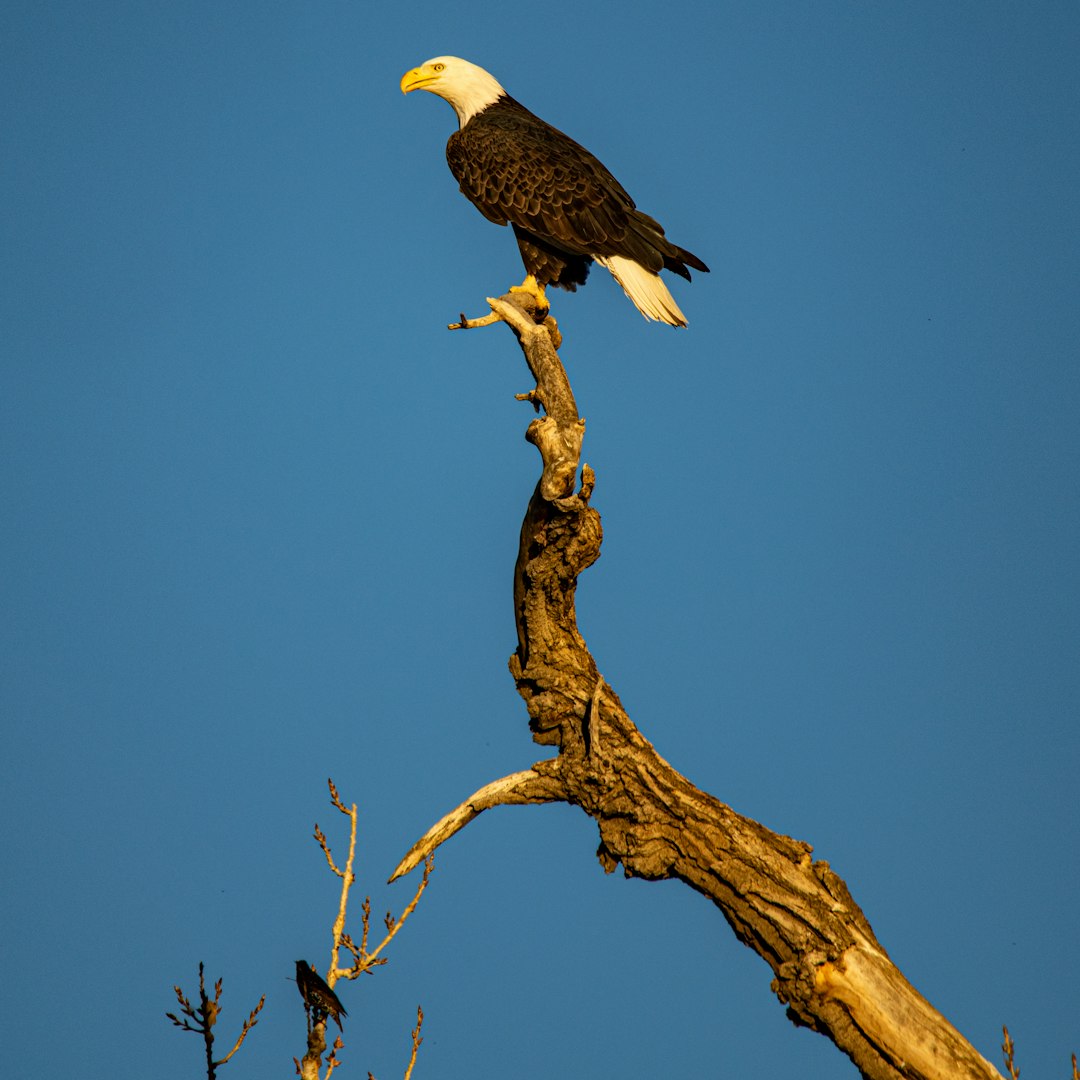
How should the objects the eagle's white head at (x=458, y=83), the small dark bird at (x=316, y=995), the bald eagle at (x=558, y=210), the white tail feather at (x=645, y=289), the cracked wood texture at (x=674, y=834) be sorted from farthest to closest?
the eagle's white head at (x=458, y=83), the bald eagle at (x=558, y=210), the white tail feather at (x=645, y=289), the cracked wood texture at (x=674, y=834), the small dark bird at (x=316, y=995)

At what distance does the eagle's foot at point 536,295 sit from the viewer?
316 inches

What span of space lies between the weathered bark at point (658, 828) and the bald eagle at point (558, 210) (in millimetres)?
1882

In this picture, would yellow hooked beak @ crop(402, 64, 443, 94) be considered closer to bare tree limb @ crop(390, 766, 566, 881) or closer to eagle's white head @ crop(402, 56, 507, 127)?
eagle's white head @ crop(402, 56, 507, 127)

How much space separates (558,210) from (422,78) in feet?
5.76

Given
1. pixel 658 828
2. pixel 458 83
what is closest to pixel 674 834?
pixel 658 828

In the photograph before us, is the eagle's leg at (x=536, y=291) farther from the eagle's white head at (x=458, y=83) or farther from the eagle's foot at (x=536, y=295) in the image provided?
the eagle's white head at (x=458, y=83)

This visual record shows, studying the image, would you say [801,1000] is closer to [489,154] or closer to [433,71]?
[489,154]

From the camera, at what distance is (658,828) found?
550 cm

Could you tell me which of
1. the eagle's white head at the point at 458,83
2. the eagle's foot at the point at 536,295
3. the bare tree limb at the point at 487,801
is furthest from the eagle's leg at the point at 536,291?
the bare tree limb at the point at 487,801

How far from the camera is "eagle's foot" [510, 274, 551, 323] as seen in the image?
8.03 m

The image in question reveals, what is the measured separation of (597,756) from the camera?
5.53m

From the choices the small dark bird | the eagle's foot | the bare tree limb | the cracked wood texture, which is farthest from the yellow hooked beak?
the small dark bird

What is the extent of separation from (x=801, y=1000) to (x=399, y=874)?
1.63 meters

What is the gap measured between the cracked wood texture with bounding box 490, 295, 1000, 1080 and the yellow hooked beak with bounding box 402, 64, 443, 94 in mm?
3508
